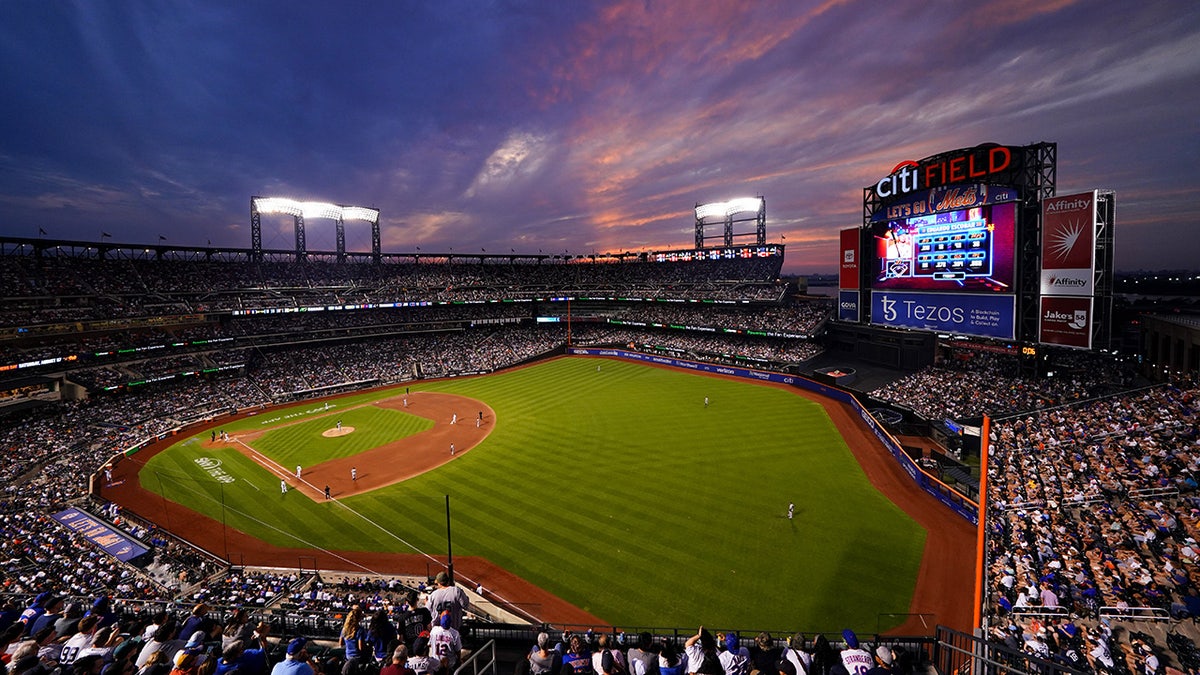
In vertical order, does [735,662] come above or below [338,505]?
above

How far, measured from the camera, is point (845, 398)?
3869 cm

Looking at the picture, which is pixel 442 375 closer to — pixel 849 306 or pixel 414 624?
pixel 849 306

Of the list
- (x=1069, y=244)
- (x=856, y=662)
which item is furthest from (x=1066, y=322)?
(x=856, y=662)

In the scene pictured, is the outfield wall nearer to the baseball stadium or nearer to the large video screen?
the baseball stadium

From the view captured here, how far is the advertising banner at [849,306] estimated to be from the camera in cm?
4139

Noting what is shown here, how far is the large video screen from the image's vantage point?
3003 cm

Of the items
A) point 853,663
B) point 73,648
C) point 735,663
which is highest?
point 73,648

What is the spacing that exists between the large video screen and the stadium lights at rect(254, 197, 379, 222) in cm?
6705

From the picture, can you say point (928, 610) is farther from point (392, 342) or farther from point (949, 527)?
point (392, 342)

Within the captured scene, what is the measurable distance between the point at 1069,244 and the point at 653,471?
89.2ft

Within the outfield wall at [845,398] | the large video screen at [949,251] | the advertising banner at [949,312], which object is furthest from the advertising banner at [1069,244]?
the outfield wall at [845,398]

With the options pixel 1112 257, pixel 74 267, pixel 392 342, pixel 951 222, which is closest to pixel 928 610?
pixel 1112 257

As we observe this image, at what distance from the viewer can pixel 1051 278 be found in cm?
2773

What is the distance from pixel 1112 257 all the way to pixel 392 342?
68.8 m
